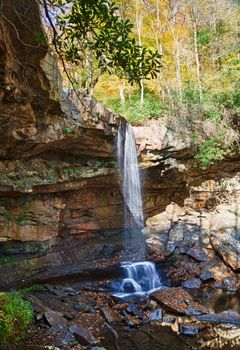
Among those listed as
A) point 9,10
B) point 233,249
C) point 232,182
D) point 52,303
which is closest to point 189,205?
point 232,182

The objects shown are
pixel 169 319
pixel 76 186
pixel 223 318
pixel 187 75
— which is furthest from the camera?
pixel 187 75

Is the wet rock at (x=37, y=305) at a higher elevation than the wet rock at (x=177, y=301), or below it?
higher

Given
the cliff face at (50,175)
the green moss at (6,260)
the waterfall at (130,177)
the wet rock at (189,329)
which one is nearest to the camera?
the wet rock at (189,329)

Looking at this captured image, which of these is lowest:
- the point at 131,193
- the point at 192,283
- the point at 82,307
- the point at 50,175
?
the point at 192,283

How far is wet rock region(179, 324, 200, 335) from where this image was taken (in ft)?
24.5

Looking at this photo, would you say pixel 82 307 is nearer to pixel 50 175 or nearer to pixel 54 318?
pixel 54 318

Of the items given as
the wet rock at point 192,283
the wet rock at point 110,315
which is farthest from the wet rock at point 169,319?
the wet rock at point 192,283

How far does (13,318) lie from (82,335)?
1606mm

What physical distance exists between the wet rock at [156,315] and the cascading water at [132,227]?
1.60 metres

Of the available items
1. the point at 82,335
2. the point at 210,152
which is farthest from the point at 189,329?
the point at 210,152

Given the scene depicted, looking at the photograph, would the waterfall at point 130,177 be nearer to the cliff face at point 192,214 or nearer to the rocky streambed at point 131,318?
the cliff face at point 192,214

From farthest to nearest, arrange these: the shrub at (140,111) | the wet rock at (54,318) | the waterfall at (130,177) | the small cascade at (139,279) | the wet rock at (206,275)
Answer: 1. the shrub at (140,111)
2. the waterfall at (130,177)
3. the wet rock at (206,275)
4. the small cascade at (139,279)
5. the wet rock at (54,318)

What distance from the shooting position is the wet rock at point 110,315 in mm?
8195

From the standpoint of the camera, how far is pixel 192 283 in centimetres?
1089
